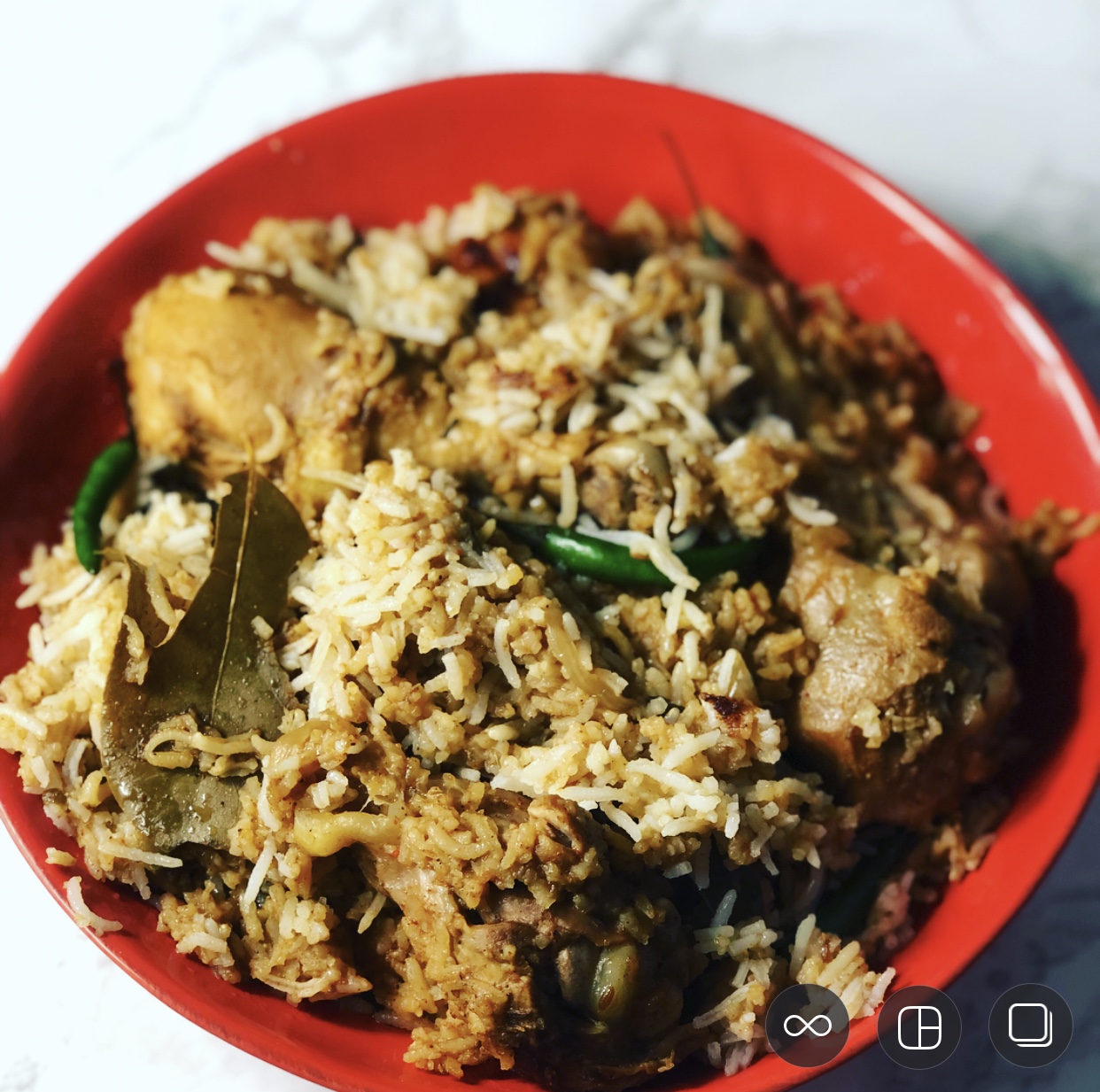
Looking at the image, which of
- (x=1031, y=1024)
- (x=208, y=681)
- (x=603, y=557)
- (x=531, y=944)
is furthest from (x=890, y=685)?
(x=208, y=681)

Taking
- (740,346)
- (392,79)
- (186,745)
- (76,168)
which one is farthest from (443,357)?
(76,168)

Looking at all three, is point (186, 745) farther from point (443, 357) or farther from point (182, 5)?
point (182, 5)

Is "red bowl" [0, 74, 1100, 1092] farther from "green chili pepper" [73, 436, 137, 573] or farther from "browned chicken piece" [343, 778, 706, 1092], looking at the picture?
"browned chicken piece" [343, 778, 706, 1092]

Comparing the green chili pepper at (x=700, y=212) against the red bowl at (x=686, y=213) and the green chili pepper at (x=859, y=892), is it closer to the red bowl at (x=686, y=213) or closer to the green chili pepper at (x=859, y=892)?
the red bowl at (x=686, y=213)

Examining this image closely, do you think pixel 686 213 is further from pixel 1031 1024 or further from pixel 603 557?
pixel 1031 1024

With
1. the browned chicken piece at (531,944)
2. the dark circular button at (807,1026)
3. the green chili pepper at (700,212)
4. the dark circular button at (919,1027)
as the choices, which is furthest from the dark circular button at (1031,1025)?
the green chili pepper at (700,212)
